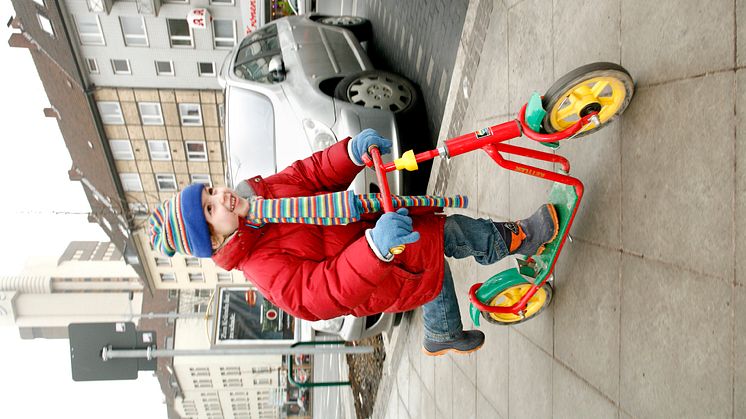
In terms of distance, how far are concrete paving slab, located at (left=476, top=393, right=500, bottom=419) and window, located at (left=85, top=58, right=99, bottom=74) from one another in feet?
61.2

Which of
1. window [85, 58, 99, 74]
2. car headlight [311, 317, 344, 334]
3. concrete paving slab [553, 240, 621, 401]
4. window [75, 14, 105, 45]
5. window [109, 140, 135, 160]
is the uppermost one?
concrete paving slab [553, 240, 621, 401]

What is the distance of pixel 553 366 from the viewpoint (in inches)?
122

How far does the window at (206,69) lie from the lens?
18.6 metres

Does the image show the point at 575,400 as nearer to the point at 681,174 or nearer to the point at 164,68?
the point at 681,174

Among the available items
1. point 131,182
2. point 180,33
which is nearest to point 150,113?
point 180,33

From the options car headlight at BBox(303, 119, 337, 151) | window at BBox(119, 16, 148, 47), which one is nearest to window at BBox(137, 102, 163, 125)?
window at BBox(119, 16, 148, 47)

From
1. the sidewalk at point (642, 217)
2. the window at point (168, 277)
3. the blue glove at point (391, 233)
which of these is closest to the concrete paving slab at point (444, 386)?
the sidewalk at point (642, 217)

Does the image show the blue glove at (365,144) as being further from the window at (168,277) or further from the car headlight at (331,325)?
the window at (168,277)

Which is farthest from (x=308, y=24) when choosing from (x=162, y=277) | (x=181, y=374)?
(x=181, y=374)

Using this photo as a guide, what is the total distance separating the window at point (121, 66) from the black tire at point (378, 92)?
15475 mm

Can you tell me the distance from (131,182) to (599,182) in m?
21.9

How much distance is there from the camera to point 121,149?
20.3 meters

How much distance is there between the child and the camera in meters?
2.42

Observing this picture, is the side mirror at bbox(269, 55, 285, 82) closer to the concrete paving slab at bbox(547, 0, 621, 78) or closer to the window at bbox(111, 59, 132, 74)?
the concrete paving slab at bbox(547, 0, 621, 78)
